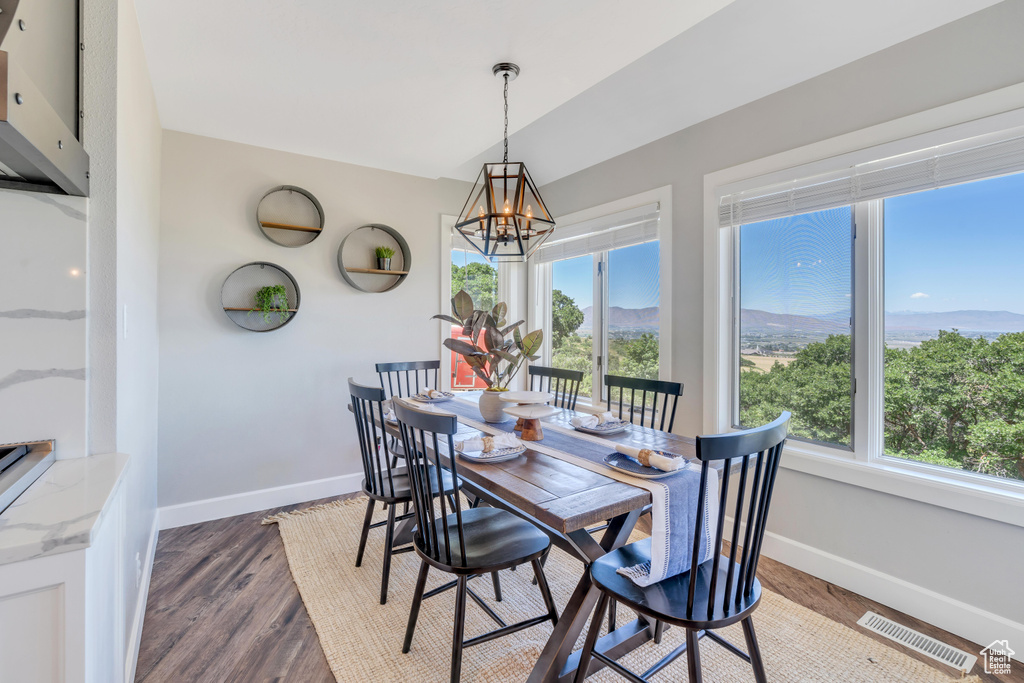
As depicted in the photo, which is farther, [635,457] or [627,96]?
[627,96]

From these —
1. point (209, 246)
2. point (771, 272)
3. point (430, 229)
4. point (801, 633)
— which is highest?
point (430, 229)

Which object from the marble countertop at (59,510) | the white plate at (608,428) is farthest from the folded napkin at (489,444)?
the marble countertop at (59,510)

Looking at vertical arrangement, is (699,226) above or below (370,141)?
below

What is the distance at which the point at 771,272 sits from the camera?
263 centimetres

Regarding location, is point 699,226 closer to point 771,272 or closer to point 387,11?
point 771,272

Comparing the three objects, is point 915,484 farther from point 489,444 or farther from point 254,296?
point 254,296

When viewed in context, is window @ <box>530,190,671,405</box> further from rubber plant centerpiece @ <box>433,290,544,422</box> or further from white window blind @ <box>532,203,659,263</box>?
rubber plant centerpiece @ <box>433,290,544,422</box>

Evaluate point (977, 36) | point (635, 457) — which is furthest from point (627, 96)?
point (635, 457)

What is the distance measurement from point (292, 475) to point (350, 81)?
2.63 m

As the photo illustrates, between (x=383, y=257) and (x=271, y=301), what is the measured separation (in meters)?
0.87

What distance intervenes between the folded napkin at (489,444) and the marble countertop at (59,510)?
106 centimetres

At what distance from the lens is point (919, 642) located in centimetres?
187

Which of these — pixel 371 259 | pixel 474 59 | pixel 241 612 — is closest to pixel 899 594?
pixel 241 612

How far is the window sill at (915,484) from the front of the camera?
71.1 inches
